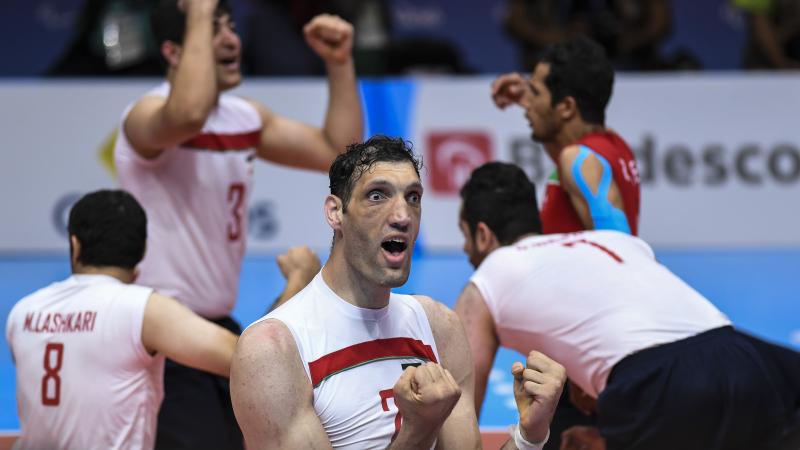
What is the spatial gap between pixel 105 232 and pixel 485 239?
1.51 metres

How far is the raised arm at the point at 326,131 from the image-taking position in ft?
17.6

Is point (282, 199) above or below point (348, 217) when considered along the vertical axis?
below

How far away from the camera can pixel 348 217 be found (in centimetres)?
331

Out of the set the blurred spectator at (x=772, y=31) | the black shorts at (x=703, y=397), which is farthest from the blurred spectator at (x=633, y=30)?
the black shorts at (x=703, y=397)

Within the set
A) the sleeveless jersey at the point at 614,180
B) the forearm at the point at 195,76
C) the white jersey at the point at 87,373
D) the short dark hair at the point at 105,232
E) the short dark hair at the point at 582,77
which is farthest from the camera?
the short dark hair at the point at 582,77

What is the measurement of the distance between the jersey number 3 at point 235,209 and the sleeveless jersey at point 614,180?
1298mm

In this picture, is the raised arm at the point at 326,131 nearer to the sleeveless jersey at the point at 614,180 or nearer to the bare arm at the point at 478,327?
the sleeveless jersey at the point at 614,180

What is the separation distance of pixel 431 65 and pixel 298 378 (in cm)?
991

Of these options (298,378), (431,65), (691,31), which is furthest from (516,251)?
(691,31)

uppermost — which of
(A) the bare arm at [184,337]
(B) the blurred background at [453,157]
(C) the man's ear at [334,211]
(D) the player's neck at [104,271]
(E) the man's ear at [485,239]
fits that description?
(C) the man's ear at [334,211]

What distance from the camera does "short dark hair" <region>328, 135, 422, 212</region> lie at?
3.35 metres

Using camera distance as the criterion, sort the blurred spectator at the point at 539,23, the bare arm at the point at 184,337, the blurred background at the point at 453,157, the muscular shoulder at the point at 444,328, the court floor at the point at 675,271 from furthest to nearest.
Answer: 1. the blurred spectator at the point at 539,23
2. the blurred background at the point at 453,157
3. the court floor at the point at 675,271
4. the bare arm at the point at 184,337
5. the muscular shoulder at the point at 444,328

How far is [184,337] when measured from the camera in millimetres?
3955

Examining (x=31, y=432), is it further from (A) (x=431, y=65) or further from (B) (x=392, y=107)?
(A) (x=431, y=65)
